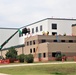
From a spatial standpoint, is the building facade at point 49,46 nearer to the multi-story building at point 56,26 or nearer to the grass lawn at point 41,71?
the multi-story building at point 56,26

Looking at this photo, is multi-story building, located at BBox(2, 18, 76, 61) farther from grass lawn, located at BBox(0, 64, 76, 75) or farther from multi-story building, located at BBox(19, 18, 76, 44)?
grass lawn, located at BBox(0, 64, 76, 75)

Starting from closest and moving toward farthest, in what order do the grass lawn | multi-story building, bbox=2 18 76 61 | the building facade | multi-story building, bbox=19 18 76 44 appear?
the grass lawn → the building facade → multi-story building, bbox=2 18 76 61 → multi-story building, bbox=19 18 76 44

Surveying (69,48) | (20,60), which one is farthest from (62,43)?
(20,60)

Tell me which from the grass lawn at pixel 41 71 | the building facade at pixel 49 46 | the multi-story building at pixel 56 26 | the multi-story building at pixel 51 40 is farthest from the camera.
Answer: the multi-story building at pixel 56 26

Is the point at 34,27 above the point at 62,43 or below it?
above

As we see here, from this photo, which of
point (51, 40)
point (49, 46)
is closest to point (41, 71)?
Answer: point (49, 46)

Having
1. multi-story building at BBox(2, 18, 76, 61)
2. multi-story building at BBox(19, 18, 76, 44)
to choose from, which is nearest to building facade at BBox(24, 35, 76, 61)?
multi-story building at BBox(2, 18, 76, 61)

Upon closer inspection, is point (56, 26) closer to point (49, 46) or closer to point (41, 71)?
point (49, 46)

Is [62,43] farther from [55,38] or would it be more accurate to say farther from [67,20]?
[67,20]

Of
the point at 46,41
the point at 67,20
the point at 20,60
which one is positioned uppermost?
the point at 67,20

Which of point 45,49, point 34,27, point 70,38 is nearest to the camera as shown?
point 45,49

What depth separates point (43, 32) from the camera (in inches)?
4092

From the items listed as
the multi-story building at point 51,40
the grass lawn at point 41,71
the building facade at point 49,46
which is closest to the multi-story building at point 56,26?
the multi-story building at point 51,40

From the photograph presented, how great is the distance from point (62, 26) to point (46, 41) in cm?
1518
